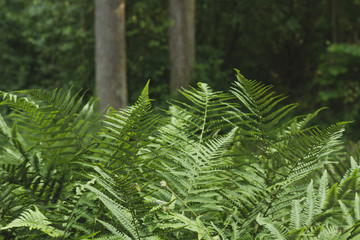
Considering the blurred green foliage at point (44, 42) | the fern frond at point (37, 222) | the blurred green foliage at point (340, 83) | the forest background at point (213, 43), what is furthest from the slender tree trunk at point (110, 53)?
Result: the fern frond at point (37, 222)

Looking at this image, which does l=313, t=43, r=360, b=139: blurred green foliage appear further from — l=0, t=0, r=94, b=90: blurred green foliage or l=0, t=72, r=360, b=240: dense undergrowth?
l=0, t=72, r=360, b=240: dense undergrowth

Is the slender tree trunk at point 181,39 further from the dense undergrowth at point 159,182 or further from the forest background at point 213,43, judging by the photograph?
the dense undergrowth at point 159,182

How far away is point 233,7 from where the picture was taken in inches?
497

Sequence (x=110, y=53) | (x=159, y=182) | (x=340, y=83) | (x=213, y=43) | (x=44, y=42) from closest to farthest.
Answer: (x=159, y=182) < (x=110, y=53) < (x=340, y=83) < (x=44, y=42) < (x=213, y=43)

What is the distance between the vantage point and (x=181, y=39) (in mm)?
9773

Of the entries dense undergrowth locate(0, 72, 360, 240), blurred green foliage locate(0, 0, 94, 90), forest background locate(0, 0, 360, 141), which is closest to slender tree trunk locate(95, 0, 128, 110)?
forest background locate(0, 0, 360, 141)

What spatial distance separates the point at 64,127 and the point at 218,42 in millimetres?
12206

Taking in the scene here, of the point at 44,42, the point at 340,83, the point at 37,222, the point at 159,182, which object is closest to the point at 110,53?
the point at 44,42

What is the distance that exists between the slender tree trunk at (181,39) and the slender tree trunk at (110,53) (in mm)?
2057

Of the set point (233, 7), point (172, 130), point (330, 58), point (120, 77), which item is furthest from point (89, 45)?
point (172, 130)

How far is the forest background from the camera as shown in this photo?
426 inches

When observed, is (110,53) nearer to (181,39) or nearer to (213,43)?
(181,39)

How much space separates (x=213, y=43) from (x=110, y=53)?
5.70 m

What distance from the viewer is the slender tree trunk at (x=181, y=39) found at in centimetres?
970
